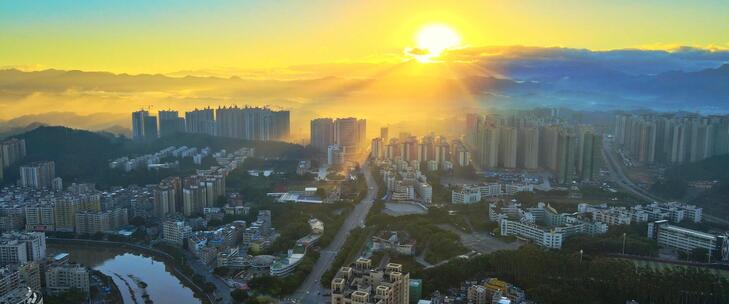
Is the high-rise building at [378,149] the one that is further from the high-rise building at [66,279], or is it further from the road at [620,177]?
the high-rise building at [66,279]

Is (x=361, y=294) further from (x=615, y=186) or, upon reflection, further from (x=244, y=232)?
(x=615, y=186)

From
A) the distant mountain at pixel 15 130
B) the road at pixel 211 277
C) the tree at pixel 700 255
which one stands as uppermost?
the distant mountain at pixel 15 130

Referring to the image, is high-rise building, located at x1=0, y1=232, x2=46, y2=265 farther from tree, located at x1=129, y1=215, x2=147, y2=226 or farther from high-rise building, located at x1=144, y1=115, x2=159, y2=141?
high-rise building, located at x1=144, y1=115, x2=159, y2=141

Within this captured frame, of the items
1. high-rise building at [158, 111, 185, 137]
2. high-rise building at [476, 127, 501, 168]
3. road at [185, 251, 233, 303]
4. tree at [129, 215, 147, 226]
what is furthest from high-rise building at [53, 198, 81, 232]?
high-rise building at [476, 127, 501, 168]

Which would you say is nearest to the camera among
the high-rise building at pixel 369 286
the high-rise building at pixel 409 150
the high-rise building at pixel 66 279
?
the high-rise building at pixel 369 286

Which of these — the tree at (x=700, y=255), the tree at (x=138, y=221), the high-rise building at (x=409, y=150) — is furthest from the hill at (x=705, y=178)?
the tree at (x=138, y=221)

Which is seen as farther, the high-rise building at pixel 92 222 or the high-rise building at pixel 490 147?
the high-rise building at pixel 490 147

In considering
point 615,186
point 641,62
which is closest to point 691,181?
point 615,186
